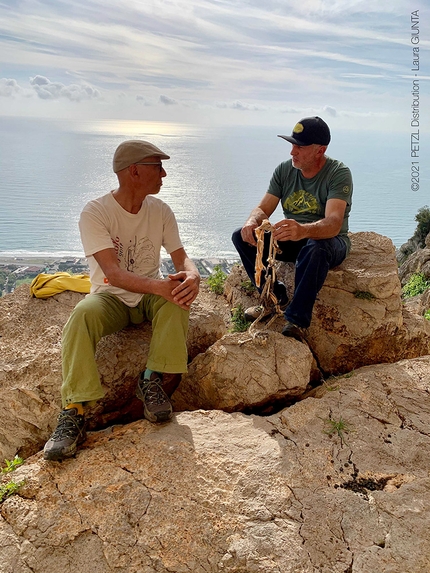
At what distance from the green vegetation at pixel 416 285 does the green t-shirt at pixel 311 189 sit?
9.04 m

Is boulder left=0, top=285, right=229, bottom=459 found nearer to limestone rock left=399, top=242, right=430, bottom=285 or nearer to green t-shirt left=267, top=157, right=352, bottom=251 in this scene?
green t-shirt left=267, top=157, right=352, bottom=251

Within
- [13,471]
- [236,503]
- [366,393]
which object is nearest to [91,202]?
[13,471]

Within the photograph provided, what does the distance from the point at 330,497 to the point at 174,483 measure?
1.15m

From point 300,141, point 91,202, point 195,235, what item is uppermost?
point 300,141

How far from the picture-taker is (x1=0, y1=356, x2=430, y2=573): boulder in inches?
121

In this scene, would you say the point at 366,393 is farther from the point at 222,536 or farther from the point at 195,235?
the point at 195,235

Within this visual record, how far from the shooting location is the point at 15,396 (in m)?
4.55

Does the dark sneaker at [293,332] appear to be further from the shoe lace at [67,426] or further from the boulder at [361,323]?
the shoe lace at [67,426]

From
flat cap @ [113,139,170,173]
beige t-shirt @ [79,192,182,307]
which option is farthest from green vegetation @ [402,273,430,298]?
flat cap @ [113,139,170,173]

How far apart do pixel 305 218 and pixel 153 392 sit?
301 centimetres

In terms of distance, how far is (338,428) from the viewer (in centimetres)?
409

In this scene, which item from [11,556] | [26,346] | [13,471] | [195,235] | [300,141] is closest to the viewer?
[11,556]

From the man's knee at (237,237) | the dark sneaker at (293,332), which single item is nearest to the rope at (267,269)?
the dark sneaker at (293,332)

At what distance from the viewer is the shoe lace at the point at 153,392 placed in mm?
4137
